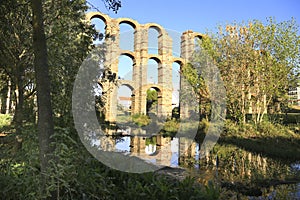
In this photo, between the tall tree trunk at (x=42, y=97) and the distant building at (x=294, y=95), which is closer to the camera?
the tall tree trunk at (x=42, y=97)

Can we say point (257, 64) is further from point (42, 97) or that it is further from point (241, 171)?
point (42, 97)

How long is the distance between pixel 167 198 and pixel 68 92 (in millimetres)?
2802

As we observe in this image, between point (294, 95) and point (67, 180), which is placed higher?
point (294, 95)

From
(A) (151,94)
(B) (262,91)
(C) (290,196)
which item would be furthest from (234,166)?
(A) (151,94)

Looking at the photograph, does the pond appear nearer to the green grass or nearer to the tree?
the green grass

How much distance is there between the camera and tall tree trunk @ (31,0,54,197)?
220 centimetres

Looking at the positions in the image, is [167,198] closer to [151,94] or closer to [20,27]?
[20,27]

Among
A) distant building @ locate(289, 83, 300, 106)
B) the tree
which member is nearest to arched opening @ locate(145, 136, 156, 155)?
the tree

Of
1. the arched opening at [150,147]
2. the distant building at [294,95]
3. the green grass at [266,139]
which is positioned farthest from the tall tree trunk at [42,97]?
the distant building at [294,95]

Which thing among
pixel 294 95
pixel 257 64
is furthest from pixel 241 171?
pixel 294 95

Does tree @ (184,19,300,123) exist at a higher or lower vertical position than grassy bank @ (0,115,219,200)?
higher

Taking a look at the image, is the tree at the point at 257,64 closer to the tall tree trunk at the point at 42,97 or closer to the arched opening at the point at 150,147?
the arched opening at the point at 150,147

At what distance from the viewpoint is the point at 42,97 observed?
2215mm

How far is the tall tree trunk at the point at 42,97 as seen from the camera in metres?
2.20
